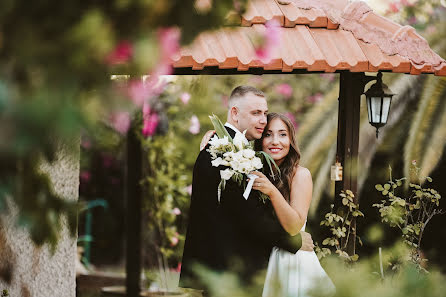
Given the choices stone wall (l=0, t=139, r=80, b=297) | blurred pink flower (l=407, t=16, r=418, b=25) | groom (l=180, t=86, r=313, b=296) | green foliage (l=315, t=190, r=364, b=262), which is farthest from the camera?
blurred pink flower (l=407, t=16, r=418, b=25)

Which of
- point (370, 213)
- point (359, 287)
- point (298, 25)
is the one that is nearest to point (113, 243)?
point (370, 213)

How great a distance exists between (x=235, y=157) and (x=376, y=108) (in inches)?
106

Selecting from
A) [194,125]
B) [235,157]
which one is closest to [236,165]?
[235,157]

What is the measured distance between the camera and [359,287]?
1.12 metres

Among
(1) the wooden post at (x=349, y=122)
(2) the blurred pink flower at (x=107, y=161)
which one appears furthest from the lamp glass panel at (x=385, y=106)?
(2) the blurred pink flower at (x=107, y=161)

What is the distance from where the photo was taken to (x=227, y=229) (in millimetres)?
4566

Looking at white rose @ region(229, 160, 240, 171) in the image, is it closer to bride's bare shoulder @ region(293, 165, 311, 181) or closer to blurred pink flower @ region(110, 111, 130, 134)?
bride's bare shoulder @ region(293, 165, 311, 181)

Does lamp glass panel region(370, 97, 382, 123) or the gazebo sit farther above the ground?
the gazebo

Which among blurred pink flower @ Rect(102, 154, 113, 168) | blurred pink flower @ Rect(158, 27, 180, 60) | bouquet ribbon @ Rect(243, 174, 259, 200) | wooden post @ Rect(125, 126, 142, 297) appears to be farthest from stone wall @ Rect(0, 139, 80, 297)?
blurred pink flower @ Rect(102, 154, 113, 168)

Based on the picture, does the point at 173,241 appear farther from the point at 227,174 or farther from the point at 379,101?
Answer: the point at 227,174

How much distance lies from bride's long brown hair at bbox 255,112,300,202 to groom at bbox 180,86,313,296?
139mm

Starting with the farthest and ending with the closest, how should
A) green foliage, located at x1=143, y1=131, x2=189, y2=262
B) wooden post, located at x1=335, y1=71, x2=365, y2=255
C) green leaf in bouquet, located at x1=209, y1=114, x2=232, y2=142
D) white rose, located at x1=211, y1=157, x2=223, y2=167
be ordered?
green foliage, located at x1=143, y1=131, x2=189, y2=262, wooden post, located at x1=335, y1=71, x2=365, y2=255, green leaf in bouquet, located at x1=209, y1=114, x2=232, y2=142, white rose, located at x1=211, y1=157, x2=223, y2=167

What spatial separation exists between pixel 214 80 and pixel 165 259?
2.55m

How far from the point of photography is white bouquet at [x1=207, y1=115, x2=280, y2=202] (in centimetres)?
431
